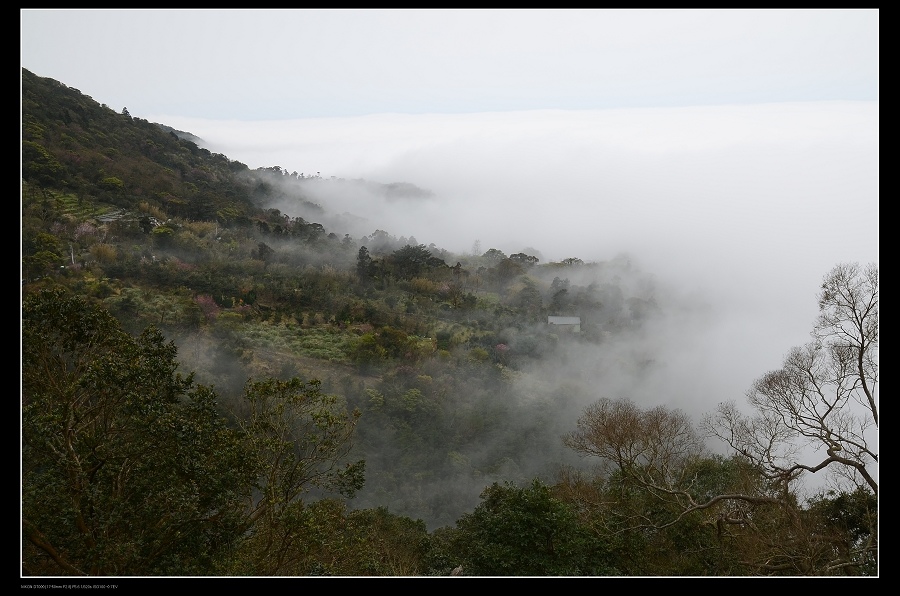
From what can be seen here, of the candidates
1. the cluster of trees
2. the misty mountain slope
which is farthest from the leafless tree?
the misty mountain slope

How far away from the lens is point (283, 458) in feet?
19.4

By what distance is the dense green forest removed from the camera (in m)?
4.55

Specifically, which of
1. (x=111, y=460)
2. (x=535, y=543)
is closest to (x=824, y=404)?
(x=535, y=543)

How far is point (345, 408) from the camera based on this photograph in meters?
10.6

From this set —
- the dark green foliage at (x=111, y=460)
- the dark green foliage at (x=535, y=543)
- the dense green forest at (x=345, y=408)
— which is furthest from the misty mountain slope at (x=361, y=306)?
the dark green foliage at (x=111, y=460)

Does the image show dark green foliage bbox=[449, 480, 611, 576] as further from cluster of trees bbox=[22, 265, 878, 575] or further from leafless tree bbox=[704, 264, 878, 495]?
leafless tree bbox=[704, 264, 878, 495]

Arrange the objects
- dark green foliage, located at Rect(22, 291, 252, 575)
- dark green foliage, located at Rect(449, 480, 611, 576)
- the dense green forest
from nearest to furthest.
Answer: dark green foliage, located at Rect(22, 291, 252, 575) < the dense green forest < dark green foliage, located at Rect(449, 480, 611, 576)

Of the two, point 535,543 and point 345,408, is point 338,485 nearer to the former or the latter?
point 535,543

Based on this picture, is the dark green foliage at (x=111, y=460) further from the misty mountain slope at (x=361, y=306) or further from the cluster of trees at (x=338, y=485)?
the misty mountain slope at (x=361, y=306)

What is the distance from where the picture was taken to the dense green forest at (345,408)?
455 cm
